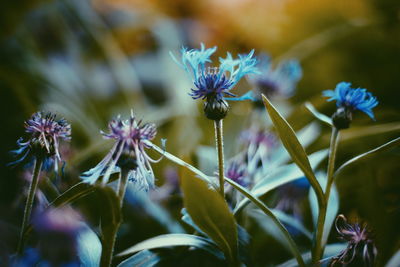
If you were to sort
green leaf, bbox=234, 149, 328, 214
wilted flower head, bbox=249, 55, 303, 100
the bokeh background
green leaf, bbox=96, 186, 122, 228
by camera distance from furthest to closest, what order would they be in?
wilted flower head, bbox=249, 55, 303, 100
the bokeh background
green leaf, bbox=234, 149, 328, 214
green leaf, bbox=96, 186, 122, 228

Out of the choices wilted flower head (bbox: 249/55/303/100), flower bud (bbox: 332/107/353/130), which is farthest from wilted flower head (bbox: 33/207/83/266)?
wilted flower head (bbox: 249/55/303/100)

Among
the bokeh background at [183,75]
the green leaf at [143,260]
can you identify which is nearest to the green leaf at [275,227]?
the bokeh background at [183,75]

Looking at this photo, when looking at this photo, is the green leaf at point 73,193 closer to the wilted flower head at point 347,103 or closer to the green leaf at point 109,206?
the green leaf at point 109,206

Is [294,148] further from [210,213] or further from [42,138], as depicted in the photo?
[42,138]

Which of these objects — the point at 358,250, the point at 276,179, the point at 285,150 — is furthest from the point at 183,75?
the point at 358,250

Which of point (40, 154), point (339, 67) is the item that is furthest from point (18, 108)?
point (339, 67)

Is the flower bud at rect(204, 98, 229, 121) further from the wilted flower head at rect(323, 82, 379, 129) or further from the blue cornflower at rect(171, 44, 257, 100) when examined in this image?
the wilted flower head at rect(323, 82, 379, 129)
